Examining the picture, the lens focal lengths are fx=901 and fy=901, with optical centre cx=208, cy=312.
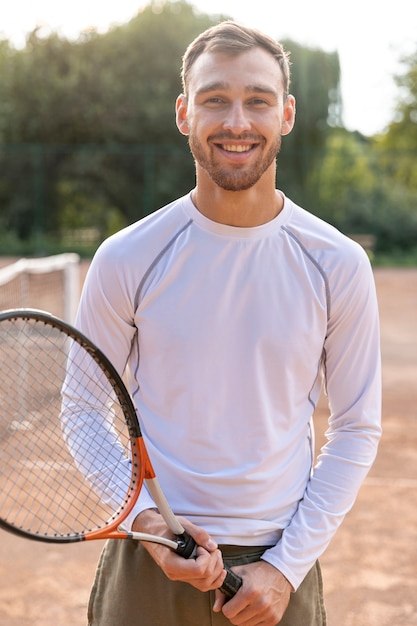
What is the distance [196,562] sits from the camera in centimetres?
163

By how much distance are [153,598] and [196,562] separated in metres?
Answer: 0.23

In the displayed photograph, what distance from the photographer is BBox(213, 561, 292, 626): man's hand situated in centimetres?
170

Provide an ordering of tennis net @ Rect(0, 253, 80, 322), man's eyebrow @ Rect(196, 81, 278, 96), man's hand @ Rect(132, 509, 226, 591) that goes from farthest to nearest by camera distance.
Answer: tennis net @ Rect(0, 253, 80, 322) → man's eyebrow @ Rect(196, 81, 278, 96) → man's hand @ Rect(132, 509, 226, 591)

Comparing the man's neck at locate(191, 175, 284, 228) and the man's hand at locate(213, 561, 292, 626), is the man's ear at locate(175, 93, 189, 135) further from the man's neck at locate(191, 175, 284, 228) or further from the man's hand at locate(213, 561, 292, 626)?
the man's hand at locate(213, 561, 292, 626)

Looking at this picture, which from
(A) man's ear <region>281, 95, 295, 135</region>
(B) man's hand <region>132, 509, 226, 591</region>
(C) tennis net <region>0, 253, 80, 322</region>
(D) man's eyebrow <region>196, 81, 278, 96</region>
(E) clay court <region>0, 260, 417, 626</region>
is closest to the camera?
(B) man's hand <region>132, 509, 226, 591</region>

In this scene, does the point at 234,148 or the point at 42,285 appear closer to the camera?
the point at 234,148

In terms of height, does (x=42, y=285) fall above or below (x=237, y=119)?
below

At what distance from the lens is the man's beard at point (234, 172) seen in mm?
1756

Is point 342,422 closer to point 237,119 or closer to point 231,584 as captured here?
point 231,584

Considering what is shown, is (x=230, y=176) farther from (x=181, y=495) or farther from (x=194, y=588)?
(x=194, y=588)

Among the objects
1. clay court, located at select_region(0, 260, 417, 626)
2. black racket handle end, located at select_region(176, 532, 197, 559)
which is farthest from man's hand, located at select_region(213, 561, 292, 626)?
clay court, located at select_region(0, 260, 417, 626)

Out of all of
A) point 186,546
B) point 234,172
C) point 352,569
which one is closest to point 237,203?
point 234,172

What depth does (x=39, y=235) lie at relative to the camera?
19078mm

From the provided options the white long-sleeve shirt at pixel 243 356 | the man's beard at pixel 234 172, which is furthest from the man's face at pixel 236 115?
the white long-sleeve shirt at pixel 243 356
